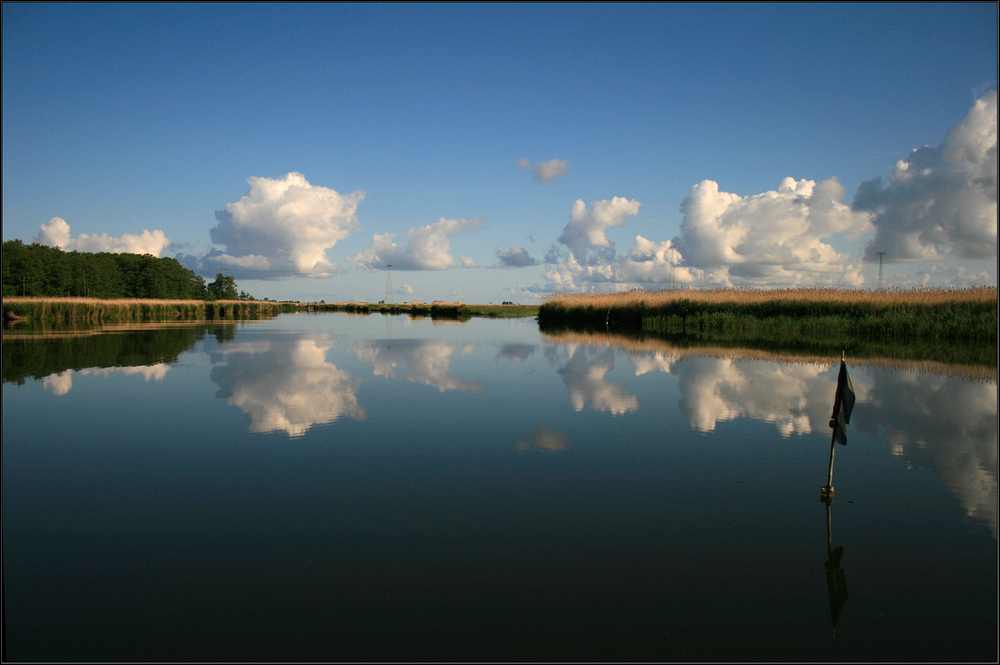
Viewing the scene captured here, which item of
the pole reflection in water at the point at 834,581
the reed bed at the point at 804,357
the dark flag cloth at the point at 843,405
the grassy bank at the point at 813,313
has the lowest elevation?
the pole reflection in water at the point at 834,581

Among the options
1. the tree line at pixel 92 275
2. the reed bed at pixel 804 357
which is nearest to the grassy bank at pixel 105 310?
the tree line at pixel 92 275

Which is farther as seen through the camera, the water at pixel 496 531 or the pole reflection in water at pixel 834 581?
the pole reflection in water at pixel 834 581

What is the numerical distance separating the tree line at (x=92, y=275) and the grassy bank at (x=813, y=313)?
46.1 meters

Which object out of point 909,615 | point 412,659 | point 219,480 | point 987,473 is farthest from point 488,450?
point 987,473

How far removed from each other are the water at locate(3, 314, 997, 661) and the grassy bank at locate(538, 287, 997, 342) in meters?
17.3

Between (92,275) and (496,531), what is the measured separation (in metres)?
80.7

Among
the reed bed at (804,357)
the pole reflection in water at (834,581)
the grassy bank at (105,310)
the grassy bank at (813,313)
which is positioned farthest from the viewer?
the grassy bank at (105,310)

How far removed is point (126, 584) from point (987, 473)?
8073 mm

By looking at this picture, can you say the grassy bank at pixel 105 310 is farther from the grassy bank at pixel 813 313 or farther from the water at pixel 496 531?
the water at pixel 496 531

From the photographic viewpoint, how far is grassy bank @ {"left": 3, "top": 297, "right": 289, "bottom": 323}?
129ft

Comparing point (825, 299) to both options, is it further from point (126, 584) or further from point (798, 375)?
point (126, 584)

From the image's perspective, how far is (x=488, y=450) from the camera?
6.74m

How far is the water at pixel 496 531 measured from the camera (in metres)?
3.18

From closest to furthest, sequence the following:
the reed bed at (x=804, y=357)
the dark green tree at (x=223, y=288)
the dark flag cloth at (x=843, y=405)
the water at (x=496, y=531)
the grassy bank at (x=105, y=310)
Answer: the water at (x=496, y=531) → the dark flag cloth at (x=843, y=405) → the reed bed at (x=804, y=357) → the grassy bank at (x=105, y=310) → the dark green tree at (x=223, y=288)
